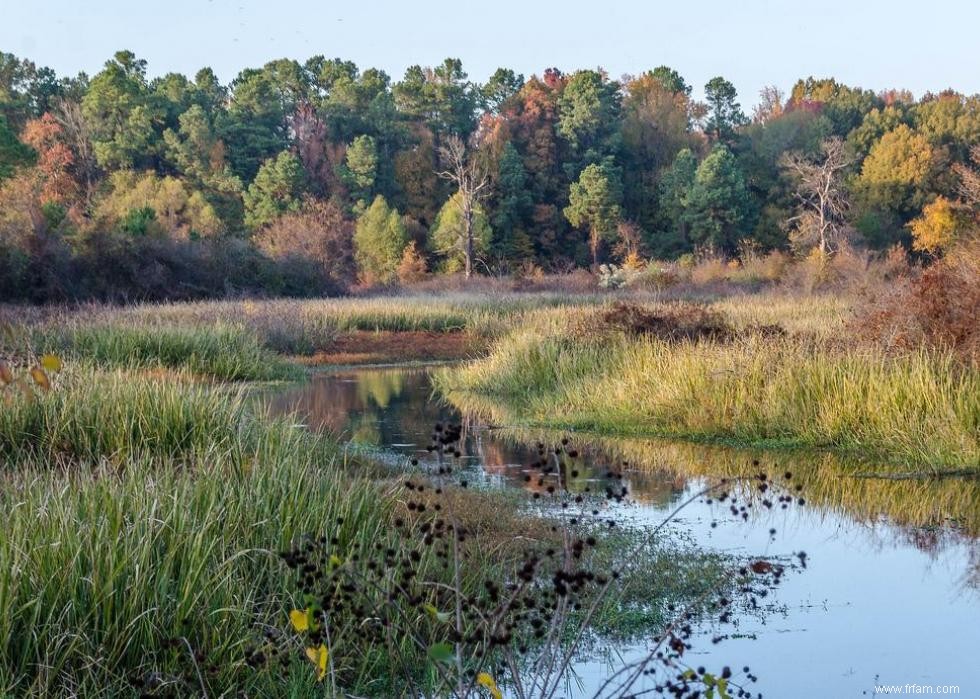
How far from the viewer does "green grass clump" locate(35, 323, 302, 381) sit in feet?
59.9

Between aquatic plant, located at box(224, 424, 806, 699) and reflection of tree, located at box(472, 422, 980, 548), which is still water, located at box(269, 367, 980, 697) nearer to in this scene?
reflection of tree, located at box(472, 422, 980, 548)

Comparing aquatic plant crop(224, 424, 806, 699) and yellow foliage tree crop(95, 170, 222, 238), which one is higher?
yellow foliage tree crop(95, 170, 222, 238)

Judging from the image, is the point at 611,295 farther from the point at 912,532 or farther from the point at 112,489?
the point at 112,489

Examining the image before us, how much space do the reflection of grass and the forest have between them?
34239 mm

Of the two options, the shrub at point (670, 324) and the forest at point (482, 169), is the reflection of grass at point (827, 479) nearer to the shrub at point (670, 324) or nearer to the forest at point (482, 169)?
the shrub at point (670, 324)

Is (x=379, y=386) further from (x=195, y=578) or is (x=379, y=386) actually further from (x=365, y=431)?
(x=195, y=578)

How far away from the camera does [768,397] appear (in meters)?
12.7

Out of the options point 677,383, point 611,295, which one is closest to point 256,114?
point 611,295

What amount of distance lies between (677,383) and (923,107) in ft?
161

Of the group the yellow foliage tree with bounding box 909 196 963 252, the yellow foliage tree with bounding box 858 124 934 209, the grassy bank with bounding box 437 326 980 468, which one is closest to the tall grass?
the grassy bank with bounding box 437 326 980 468

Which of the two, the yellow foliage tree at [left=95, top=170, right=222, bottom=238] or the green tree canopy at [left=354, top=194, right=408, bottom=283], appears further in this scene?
the green tree canopy at [left=354, top=194, right=408, bottom=283]

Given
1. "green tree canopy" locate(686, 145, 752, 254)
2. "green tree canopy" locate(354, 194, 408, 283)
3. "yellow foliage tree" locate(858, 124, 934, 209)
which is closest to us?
"green tree canopy" locate(354, 194, 408, 283)

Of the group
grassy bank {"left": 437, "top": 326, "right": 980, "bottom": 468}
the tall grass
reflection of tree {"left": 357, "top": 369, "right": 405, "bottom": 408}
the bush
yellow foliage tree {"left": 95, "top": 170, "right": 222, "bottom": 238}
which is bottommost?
reflection of tree {"left": 357, "top": 369, "right": 405, "bottom": 408}

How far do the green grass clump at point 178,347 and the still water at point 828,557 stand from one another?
18.2 feet
